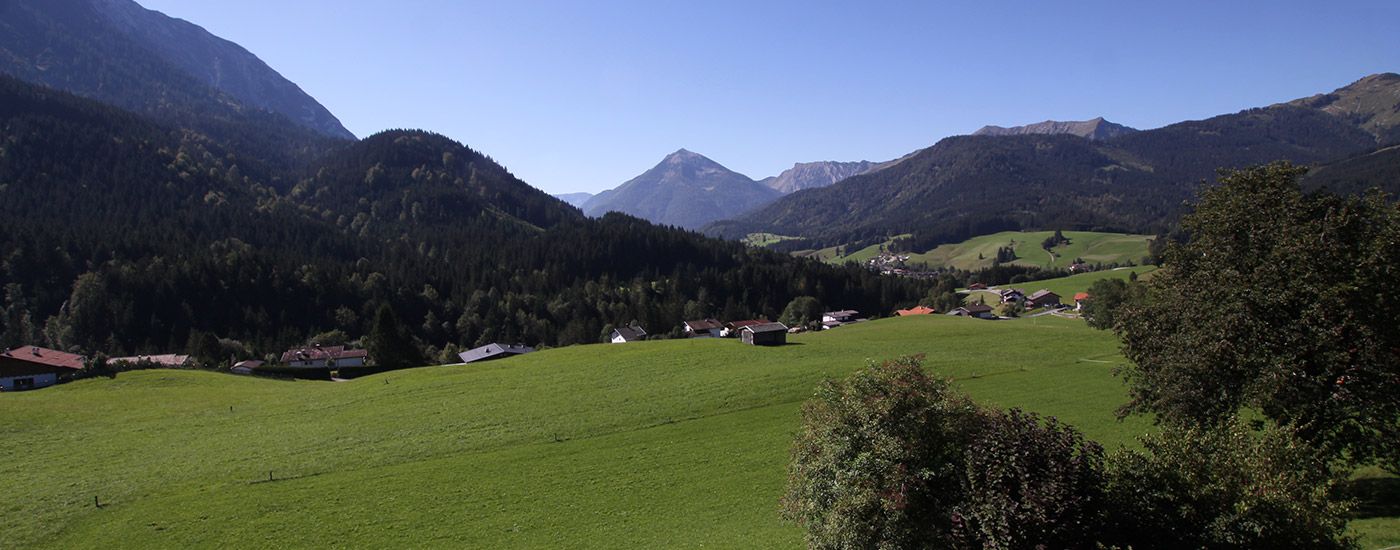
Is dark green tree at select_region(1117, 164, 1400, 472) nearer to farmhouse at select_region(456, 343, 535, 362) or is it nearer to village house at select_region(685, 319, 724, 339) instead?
farmhouse at select_region(456, 343, 535, 362)

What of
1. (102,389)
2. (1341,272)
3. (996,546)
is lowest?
(102,389)

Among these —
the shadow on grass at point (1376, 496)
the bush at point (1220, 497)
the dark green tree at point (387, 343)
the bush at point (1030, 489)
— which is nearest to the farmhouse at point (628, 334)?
the dark green tree at point (387, 343)

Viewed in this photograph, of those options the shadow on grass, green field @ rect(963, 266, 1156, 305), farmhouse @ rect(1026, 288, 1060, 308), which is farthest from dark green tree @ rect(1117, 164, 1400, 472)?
green field @ rect(963, 266, 1156, 305)

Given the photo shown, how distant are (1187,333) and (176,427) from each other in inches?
2537

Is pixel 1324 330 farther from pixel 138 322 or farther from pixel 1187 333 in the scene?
pixel 138 322

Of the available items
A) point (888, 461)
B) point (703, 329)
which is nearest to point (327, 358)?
point (703, 329)

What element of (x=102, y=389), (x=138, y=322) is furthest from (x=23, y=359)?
(x=138, y=322)

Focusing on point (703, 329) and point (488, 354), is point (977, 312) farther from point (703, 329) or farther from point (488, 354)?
point (488, 354)

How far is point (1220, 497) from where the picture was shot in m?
15.3

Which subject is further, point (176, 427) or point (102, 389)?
point (102, 389)

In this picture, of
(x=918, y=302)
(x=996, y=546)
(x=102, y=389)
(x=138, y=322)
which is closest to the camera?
(x=996, y=546)

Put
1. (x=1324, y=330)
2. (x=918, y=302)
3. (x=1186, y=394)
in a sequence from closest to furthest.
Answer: (x=1324, y=330) → (x=1186, y=394) → (x=918, y=302)

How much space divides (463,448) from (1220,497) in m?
38.9

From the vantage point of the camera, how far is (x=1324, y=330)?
2112 cm
